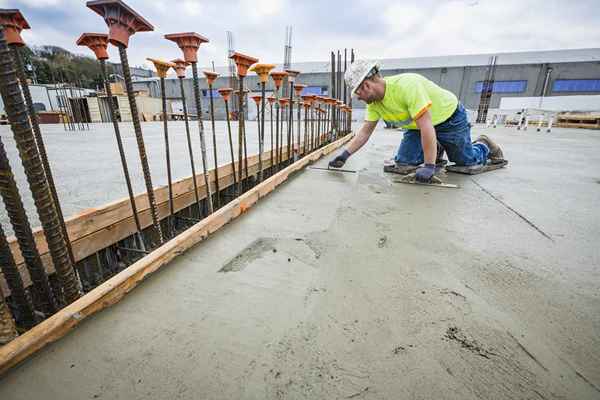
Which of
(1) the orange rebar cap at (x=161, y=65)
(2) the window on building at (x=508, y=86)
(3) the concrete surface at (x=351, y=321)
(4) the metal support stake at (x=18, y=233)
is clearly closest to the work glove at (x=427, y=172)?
(3) the concrete surface at (x=351, y=321)

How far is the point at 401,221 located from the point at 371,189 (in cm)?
63

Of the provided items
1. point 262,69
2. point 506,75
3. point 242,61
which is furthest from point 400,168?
point 506,75

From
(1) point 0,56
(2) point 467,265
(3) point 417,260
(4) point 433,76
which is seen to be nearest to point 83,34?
(1) point 0,56

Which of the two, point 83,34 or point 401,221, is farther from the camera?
point 401,221

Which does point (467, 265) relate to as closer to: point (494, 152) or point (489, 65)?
point (494, 152)

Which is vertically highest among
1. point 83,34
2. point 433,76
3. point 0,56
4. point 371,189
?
point 433,76

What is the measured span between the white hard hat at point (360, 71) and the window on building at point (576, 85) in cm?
1989

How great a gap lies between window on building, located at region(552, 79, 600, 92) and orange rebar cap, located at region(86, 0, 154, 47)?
70.4 feet

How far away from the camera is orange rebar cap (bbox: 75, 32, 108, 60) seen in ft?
3.46

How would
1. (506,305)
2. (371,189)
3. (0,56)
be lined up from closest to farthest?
(0,56), (506,305), (371,189)

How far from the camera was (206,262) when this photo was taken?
1031 mm

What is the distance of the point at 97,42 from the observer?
108cm

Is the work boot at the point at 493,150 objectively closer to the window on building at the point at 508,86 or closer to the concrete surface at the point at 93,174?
the concrete surface at the point at 93,174

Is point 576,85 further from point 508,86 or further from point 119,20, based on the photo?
point 119,20
